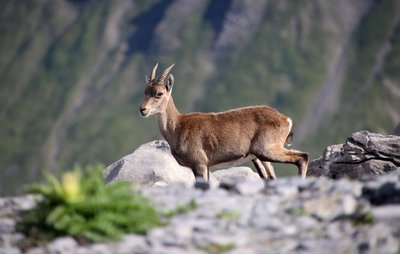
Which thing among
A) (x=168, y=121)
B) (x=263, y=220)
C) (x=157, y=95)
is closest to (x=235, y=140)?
(x=168, y=121)

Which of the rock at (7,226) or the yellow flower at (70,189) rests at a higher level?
the yellow flower at (70,189)

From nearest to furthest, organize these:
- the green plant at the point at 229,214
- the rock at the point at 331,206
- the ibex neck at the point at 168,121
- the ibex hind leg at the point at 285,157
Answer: the rock at the point at 331,206 < the green plant at the point at 229,214 < the ibex hind leg at the point at 285,157 < the ibex neck at the point at 168,121

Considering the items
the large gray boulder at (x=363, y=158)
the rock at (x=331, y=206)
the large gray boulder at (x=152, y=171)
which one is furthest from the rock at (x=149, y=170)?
the rock at (x=331, y=206)

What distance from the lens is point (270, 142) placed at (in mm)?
21250

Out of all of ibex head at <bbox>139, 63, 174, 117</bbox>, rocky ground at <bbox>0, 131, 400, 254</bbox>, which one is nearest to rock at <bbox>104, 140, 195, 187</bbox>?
ibex head at <bbox>139, 63, 174, 117</bbox>

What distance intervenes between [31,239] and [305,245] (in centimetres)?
454

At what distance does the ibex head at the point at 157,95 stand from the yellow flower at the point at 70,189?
10610 mm

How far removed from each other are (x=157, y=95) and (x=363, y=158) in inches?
270

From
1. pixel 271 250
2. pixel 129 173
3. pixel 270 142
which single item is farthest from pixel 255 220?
pixel 129 173

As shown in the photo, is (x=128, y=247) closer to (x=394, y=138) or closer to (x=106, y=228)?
(x=106, y=228)

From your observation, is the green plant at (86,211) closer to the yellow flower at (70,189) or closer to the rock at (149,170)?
the yellow flower at (70,189)

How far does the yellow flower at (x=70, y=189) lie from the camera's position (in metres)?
12.3

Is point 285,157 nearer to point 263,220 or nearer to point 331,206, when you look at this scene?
point 331,206

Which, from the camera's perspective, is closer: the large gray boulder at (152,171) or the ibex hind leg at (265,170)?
the ibex hind leg at (265,170)
